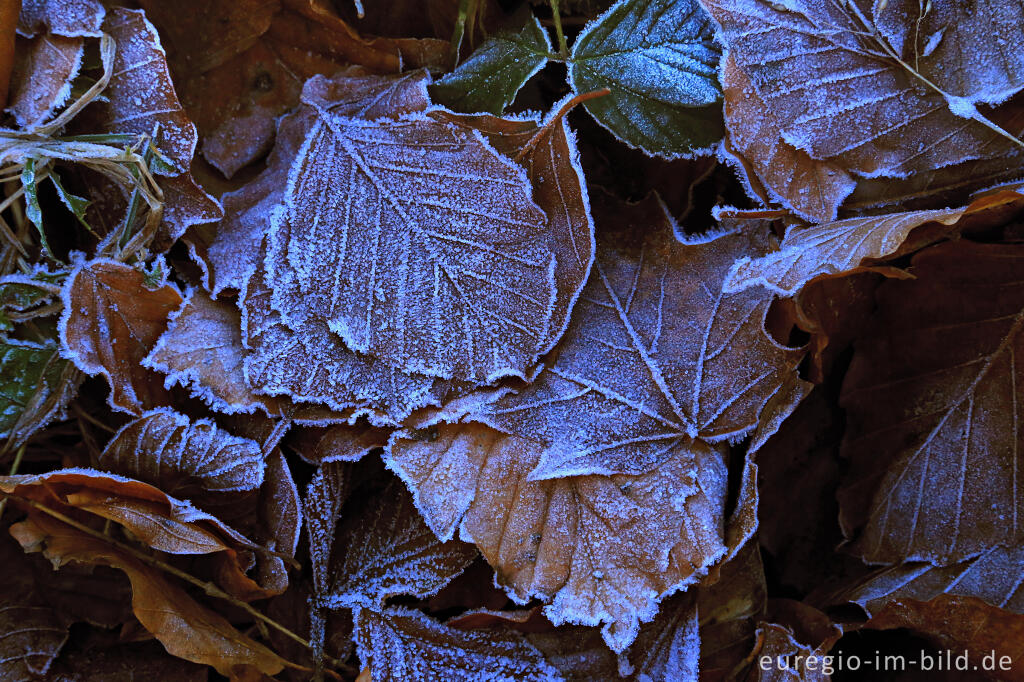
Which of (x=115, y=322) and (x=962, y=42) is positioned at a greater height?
(x=962, y=42)

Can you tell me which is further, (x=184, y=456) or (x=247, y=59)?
(x=247, y=59)

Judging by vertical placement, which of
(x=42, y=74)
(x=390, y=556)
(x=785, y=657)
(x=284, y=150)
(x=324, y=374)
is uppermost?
(x=42, y=74)

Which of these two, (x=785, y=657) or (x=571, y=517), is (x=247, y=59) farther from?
(x=785, y=657)

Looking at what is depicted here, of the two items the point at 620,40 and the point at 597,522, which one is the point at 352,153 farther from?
the point at 597,522

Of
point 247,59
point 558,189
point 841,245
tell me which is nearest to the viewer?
point 841,245

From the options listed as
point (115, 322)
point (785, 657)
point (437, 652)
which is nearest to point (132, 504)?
point (115, 322)
